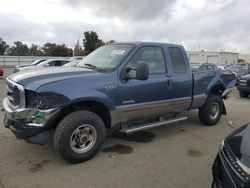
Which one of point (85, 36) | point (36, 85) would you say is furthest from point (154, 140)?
point (85, 36)

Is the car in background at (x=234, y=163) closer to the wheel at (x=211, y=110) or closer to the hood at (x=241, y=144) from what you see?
the hood at (x=241, y=144)

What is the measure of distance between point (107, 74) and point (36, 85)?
121 centimetres

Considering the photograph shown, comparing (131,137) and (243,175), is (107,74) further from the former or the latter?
(243,175)

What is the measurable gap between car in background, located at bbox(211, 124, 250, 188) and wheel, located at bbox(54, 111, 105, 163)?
2.23m

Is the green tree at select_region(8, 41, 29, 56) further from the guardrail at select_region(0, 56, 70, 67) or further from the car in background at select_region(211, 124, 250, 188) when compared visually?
the car in background at select_region(211, 124, 250, 188)

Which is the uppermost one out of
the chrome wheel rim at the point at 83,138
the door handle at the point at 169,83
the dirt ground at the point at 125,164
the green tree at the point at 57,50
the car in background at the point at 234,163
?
the green tree at the point at 57,50

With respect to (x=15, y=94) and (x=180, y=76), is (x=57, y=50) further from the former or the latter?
(x=15, y=94)

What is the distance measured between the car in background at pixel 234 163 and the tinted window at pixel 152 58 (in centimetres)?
276

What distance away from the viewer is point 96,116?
14.9 ft

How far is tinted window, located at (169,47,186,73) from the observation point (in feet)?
19.3

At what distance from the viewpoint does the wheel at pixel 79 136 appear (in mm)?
4160

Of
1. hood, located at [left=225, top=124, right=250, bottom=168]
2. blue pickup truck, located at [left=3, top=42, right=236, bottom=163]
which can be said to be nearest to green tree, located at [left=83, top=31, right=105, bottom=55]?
blue pickup truck, located at [left=3, top=42, right=236, bottom=163]

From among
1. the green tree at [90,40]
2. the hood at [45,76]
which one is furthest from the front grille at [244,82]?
the green tree at [90,40]

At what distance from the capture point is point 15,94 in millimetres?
4383
